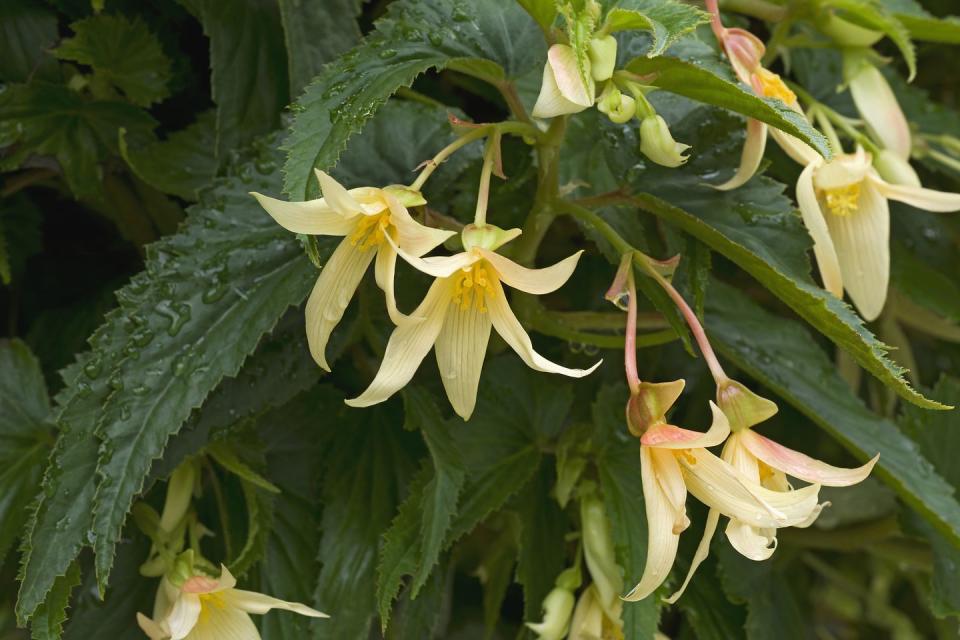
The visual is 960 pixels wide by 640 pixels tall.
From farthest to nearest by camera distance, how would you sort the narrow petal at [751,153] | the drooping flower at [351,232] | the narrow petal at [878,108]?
the narrow petal at [878,108] → the narrow petal at [751,153] → the drooping flower at [351,232]

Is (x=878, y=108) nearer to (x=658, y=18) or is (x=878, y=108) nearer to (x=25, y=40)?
(x=658, y=18)

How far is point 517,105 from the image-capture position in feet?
1.42

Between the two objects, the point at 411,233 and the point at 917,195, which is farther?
the point at 917,195

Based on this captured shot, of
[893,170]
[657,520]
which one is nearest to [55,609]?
[657,520]

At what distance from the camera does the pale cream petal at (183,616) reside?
41cm

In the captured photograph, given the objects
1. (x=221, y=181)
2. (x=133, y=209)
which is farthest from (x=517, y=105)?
(x=133, y=209)

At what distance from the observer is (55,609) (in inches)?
15.8

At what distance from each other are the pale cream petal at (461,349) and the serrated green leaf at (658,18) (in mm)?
124

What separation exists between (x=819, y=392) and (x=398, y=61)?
313mm

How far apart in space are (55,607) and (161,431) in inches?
3.7

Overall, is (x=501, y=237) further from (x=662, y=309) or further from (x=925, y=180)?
(x=925, y=180)

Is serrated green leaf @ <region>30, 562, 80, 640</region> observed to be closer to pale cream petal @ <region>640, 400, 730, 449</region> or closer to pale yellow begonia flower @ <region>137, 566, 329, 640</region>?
pale yellow begonia flower @ <region>137, 566, 329, 640</region>

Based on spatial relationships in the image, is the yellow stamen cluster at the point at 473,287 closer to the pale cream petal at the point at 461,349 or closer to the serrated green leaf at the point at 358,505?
the pale cream petal at the point at 461,349

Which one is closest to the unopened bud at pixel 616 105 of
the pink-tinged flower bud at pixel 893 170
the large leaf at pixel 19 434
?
the pink-tinged flower bud at pixel 893 170
